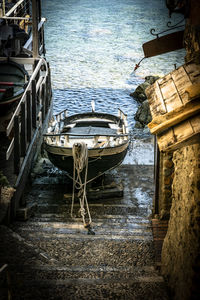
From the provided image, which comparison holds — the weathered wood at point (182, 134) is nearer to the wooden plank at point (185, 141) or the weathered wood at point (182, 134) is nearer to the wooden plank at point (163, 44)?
the wooden plank at point (185, 141)

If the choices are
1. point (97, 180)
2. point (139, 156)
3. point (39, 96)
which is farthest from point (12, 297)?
point (139, 156)

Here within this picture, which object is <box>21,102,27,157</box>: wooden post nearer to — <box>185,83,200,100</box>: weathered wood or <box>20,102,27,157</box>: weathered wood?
<box>20,102,27,157</box>: weathered wood

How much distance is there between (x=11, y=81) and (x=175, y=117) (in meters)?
8.12

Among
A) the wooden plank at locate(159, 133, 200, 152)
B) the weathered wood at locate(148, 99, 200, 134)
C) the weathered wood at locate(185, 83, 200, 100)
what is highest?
the weathered wood at locate(185, 83, 200, 100)

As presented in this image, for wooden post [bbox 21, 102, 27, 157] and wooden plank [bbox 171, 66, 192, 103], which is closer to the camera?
wooden plank [bbox 171, 66, 192, 103]

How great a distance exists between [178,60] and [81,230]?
18124 millimetres

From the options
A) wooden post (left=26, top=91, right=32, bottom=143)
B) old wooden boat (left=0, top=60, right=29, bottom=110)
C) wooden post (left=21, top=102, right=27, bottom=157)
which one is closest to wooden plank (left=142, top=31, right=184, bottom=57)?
wooden post (left=21, top=102, right=27, bottom=157)

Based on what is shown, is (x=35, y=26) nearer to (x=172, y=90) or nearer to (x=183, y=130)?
(x=172, y=90)

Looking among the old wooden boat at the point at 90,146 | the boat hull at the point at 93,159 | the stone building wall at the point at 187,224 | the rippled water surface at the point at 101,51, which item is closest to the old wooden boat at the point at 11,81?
the old wooden boat at the point at 90,146

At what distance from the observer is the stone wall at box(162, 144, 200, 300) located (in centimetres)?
386

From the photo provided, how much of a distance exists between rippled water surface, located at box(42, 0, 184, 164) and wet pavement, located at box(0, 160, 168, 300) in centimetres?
698

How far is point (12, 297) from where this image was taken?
156 inches

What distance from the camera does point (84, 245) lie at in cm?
625

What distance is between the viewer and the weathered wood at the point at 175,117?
12.3ft
